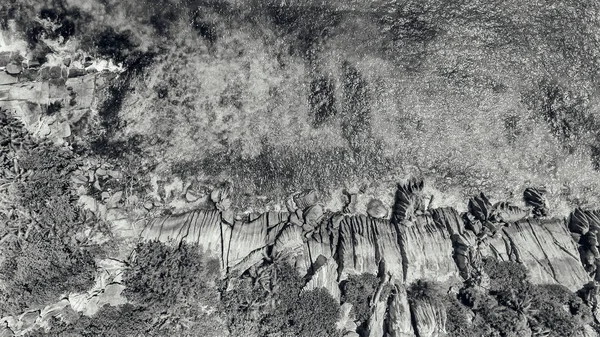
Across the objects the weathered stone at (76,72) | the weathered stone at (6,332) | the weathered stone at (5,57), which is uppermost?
the weathered stone at (5,57)

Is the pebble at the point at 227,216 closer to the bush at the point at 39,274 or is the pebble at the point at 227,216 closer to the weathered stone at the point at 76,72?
the bush at the point at 39,274

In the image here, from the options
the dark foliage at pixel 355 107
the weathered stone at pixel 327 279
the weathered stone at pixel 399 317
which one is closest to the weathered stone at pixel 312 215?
the weathered stone at pixel 327 279

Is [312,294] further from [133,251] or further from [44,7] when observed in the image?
[44,7]

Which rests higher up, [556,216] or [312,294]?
[556,216]

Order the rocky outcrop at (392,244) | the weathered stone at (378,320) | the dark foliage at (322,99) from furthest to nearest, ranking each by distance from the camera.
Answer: the dark foliage at (322,99) < the rocky outcrop at (392,244) < the weathered stone at (378,320)

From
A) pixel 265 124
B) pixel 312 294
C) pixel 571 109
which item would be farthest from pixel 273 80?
pixel 571 109

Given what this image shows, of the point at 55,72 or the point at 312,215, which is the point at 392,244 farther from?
the point at 55,72

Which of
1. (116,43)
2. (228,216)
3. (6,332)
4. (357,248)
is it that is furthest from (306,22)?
(6,332)

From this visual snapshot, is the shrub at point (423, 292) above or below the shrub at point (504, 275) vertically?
below
